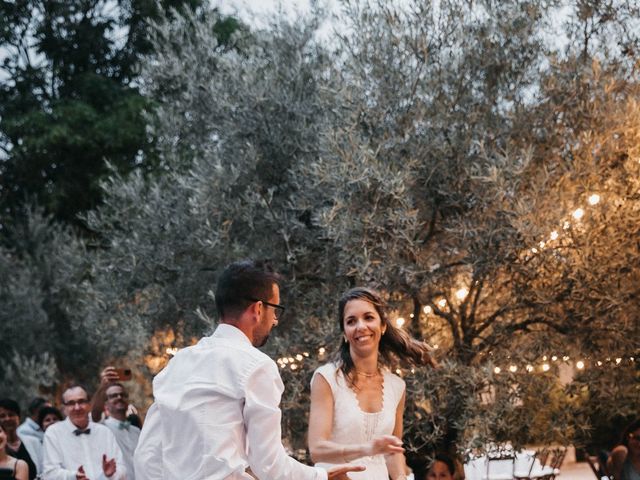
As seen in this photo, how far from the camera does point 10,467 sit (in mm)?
8570

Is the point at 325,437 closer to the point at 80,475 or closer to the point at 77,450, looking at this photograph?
the point at 80,475

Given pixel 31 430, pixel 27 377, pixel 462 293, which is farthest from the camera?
pixel 27 377

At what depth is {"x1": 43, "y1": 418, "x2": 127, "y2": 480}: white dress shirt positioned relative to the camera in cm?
912

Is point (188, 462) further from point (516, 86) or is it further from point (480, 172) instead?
point (516, 86)

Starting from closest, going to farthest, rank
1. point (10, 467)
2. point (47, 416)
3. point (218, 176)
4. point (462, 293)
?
point (10, 467)
point (462, 293)
point (218, 176)
point (47, 416)

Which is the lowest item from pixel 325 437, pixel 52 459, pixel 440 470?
pixel 325 437

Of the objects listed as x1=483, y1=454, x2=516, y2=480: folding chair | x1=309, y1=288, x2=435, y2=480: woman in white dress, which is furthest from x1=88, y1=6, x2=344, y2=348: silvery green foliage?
x1=309, y1=288, x2=435, y2=480: woman in white dress

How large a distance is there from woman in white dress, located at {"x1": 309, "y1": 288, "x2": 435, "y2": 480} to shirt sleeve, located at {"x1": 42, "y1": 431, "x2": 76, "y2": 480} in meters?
3.87

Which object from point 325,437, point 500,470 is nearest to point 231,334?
point 325,437

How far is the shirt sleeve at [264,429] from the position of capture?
3.91 meters

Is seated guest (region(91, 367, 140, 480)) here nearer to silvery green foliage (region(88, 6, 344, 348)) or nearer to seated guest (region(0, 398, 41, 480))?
seated guest (region(0, 398, 41, 480))

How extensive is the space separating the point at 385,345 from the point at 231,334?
2203 mm

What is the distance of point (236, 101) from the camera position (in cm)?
1144

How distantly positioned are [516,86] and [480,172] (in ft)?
4.95
